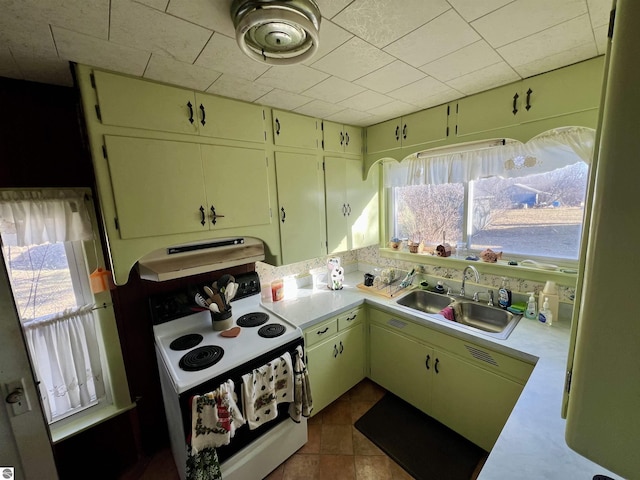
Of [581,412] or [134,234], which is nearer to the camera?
[581,412]

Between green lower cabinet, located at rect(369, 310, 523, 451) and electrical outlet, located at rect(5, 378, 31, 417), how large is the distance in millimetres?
2103

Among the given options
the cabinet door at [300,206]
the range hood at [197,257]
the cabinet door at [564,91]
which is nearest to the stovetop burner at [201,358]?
the range hood at [197,257]

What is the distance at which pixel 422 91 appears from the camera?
1730 millimetres

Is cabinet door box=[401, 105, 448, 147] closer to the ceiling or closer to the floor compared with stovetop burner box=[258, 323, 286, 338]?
closer to the ceiling

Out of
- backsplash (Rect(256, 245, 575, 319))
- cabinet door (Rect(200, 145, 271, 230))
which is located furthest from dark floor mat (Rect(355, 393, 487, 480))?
cabinet door (Rect(200, 145, 271, 230))

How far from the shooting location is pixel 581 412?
490 mm

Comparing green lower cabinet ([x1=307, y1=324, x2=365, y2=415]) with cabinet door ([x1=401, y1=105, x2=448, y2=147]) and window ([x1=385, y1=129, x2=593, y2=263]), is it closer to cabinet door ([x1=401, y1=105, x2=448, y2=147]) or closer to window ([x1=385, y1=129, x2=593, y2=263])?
window ([x1=385, y1=129, x2=593, y2=263])

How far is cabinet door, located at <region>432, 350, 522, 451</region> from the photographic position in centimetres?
159

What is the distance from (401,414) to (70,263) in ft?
8.52

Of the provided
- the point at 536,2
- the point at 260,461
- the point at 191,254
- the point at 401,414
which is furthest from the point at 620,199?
the point at 401,414

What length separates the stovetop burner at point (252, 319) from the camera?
1.83 meters

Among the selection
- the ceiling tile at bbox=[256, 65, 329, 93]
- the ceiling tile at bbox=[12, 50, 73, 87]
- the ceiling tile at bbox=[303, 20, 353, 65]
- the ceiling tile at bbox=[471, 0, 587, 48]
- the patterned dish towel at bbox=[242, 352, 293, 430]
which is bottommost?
the patterned dish towel at bbox=[242, 352, 293, 430]

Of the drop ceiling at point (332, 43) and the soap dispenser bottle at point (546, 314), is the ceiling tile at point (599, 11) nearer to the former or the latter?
the drop ceiling at point (332, 43)

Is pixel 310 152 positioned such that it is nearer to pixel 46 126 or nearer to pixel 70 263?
pixel 46 126
